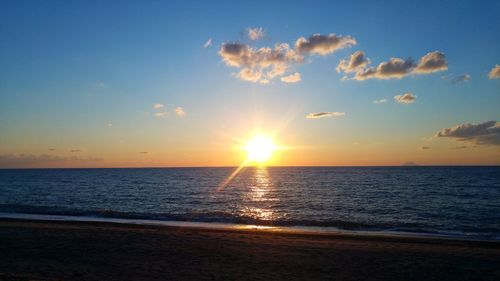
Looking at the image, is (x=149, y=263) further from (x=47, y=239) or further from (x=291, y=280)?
(x=47, y=239)

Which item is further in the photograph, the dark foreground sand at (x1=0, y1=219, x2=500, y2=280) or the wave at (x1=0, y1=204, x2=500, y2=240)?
the wave at (x1=0, y1=204, x2=500, y2=240)

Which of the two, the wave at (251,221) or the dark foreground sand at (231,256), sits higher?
the dark foreground sand at (231,256)

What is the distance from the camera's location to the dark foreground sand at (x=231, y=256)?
13.3 meters

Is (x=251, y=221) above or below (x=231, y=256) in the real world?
below

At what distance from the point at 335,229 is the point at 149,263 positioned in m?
15.2

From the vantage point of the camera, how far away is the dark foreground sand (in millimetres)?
13305

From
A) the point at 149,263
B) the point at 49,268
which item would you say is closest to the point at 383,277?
the point at 149,263

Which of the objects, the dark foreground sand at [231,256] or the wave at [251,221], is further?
the wave at [251,221]

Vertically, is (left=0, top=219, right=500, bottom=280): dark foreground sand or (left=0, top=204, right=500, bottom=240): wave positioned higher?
(left=0, top=219, right=500, bottom=280): dark foreground sand

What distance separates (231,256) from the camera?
16109 millimetres

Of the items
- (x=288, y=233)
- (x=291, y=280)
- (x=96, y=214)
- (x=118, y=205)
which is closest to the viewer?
(x=291, y=280)

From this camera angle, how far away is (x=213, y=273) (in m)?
13.4

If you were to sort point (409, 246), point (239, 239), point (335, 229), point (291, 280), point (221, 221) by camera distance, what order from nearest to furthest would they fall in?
point (291, 280)
point (409, 246)
point (239, 239)
point (335, 229)
point (221, 221)

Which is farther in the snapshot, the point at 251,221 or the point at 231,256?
the point at 251,221
